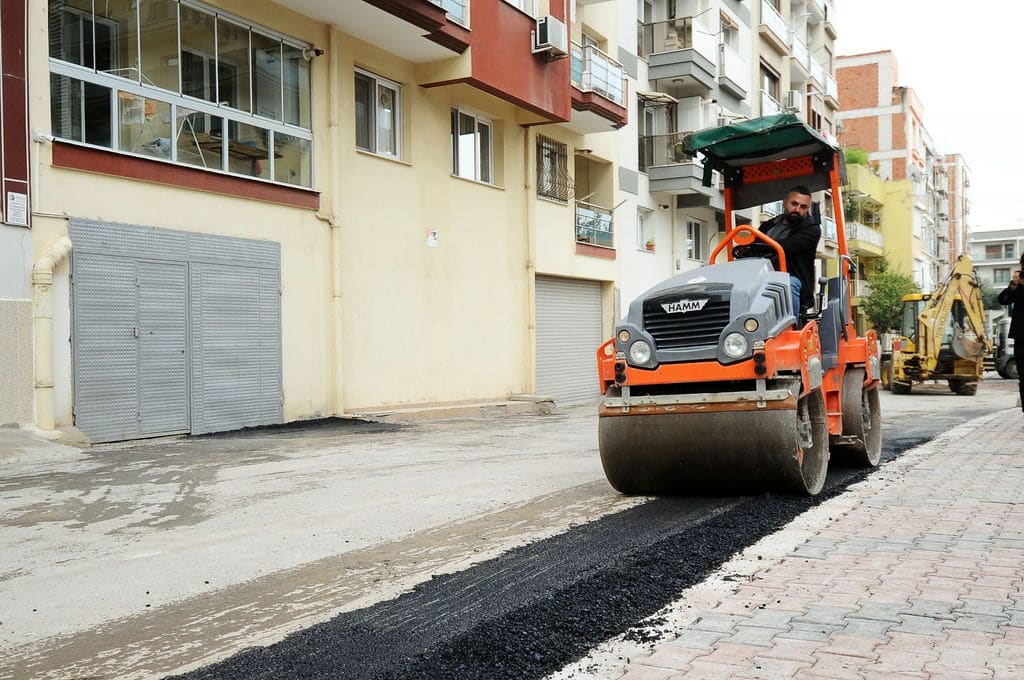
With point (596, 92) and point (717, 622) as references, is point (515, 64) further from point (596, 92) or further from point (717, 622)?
point (717, 622)

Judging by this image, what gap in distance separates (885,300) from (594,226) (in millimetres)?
30582

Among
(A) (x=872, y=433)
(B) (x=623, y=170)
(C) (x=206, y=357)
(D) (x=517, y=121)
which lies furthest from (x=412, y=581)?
(B) (x=623, y=170)

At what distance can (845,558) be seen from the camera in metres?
5.51

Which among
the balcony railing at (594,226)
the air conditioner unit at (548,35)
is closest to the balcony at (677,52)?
the balcony railing at (594,226)

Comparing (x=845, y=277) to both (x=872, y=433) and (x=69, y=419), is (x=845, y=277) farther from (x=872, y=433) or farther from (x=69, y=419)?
(x=69, y=419)

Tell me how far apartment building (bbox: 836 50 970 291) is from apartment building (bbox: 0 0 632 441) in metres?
46.1

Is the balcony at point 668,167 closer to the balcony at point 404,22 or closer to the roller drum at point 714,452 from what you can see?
the balcony at point 404,22

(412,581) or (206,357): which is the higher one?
(206,357)

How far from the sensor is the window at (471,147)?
19750 millimetres

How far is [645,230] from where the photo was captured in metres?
28.9

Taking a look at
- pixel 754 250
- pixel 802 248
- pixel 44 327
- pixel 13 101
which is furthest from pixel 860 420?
pixel 13 101

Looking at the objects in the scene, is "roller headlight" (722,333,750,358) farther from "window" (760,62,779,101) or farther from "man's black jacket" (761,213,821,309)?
"window" (760,62,779,101)

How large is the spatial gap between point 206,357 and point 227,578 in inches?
342

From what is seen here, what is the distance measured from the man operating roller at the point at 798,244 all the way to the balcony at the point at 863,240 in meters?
44.3
